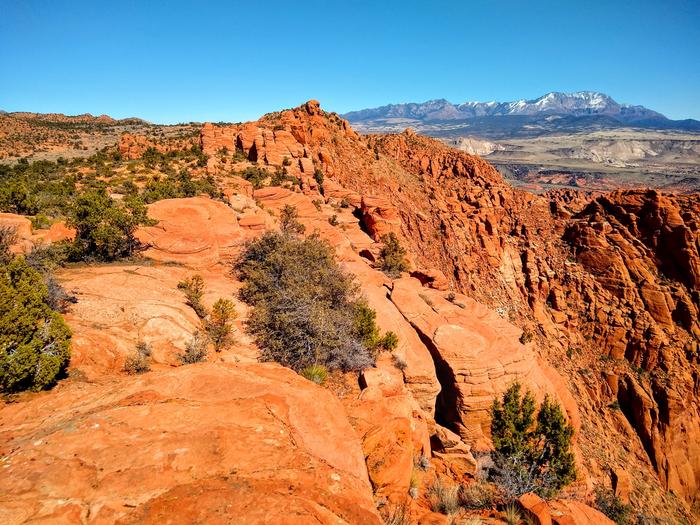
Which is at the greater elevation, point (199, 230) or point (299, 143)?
point (299, 143)

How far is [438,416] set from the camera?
15.1 metres

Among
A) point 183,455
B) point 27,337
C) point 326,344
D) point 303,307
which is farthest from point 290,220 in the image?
point 183,455

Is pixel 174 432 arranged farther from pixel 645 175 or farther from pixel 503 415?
pixel 645 175

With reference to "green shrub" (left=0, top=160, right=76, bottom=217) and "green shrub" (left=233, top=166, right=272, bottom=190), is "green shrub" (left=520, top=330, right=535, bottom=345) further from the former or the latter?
"green shrub" (left=0, top=160, right=76, bottom=217)

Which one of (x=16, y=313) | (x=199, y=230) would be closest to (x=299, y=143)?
(x=199, y=230)

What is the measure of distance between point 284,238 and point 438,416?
10.4m

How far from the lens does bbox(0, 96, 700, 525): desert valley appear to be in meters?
4.59

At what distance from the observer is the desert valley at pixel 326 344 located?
4.59m

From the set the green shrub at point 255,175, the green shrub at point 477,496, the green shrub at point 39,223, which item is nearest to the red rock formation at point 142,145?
the green shrub at point 255,175

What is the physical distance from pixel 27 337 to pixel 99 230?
24.5 ft

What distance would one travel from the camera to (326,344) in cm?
1027

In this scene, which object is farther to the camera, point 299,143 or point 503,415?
point 299,143

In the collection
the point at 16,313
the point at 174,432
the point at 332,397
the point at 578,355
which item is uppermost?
the point at 16,313

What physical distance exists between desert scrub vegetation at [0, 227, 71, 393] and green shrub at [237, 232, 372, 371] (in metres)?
4.67
